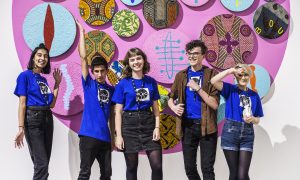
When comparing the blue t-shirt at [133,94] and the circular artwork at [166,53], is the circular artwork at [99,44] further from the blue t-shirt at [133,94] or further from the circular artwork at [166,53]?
the blue t-shirt at [133,94]

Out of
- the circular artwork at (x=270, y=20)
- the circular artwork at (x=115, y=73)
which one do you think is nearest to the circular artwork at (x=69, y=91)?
the circular artwork at (x=115, y=73)

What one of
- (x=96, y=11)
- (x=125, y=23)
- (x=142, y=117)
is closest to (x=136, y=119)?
(x=142, y=117)

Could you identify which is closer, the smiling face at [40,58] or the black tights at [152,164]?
the black tights at [152,164]

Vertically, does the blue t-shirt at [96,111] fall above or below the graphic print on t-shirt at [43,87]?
below

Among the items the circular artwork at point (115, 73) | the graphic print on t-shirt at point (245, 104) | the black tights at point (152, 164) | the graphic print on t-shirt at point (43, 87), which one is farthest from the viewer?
the circular artwork at point (115, 73)

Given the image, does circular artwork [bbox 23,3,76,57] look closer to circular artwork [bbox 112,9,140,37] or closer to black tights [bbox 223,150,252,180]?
circular artwork [bbox 112,9,140,37]

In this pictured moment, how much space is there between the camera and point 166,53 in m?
2.52

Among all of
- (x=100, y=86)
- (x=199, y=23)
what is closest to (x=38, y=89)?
(x=100, y=86)

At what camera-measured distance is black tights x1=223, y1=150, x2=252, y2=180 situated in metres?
2.03

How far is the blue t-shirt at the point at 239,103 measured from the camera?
2.10 metres

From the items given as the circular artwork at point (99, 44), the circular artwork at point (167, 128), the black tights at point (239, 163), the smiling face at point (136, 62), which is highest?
the circular artwork at point (99, 44)

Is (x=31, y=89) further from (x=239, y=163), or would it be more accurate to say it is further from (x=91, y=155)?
(x=239, y=163)

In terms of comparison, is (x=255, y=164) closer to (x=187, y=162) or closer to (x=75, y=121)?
(x=187, y=162)

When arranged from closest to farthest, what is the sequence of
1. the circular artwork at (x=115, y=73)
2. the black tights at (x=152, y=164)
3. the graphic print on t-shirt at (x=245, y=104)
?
the black tights at (x=152, y=164)
the graphic print on t-shirt at (x=245, y=104)
the circular artwork at (x=115, y=73)
